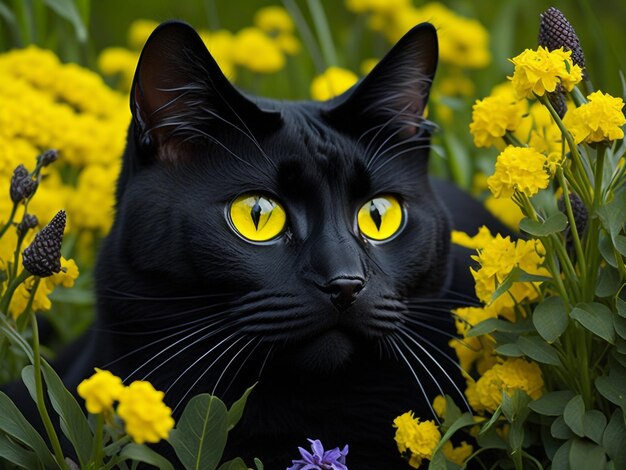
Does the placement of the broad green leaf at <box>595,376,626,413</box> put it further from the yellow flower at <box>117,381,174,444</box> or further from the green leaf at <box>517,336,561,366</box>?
the yellow flower at <box>117,381,174,444</box>

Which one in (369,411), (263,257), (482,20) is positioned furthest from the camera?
(482,20)

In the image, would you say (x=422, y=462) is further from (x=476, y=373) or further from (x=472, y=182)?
(x=472, y=182)

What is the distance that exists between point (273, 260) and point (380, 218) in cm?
21

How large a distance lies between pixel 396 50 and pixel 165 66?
0.35 metres

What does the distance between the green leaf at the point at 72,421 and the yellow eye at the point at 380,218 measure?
486 millimetres

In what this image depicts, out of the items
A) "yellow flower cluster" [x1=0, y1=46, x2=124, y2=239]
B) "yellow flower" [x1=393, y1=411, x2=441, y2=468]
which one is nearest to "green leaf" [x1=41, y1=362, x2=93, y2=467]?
"yellow flower" [x1=393, y1=411, x2=441, y2=468]

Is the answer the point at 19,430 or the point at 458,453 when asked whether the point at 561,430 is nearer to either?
the point at 458,453

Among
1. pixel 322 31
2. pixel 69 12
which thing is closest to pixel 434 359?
pixel 69 12

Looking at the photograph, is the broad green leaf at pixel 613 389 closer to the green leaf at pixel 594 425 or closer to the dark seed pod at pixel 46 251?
the green leaf at pixel 594 425

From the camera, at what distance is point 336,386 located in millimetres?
1456

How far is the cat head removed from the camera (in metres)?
1.31

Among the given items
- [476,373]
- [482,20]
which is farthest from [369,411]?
[482,20]

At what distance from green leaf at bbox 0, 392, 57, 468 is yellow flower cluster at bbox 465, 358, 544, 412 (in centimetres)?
57

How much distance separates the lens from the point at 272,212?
54.7 inches
